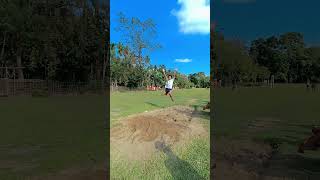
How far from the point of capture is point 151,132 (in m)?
8.94

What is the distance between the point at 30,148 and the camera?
882 centimetres

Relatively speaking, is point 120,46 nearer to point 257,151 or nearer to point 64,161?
point 64,161

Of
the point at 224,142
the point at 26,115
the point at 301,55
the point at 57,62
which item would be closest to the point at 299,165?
the point at 224,142

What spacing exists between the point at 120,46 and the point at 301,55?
8.21 metres

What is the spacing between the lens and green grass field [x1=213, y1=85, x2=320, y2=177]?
311 inches

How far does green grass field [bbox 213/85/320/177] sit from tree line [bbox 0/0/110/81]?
12113 mm

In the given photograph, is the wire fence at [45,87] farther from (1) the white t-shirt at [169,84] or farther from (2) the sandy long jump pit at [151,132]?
(2) the sandy long jump pit at [151,132]

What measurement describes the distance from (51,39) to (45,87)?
3.69 metres

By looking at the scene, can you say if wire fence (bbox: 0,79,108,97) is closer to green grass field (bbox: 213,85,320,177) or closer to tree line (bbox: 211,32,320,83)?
green grass field (bbox: 213,85,320,177)

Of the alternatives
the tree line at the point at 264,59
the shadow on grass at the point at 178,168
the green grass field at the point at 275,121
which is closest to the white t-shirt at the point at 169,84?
the tree line at the point at 264,59

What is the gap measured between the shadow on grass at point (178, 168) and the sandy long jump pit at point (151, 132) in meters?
0.40

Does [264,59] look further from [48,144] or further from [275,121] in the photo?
[48,144]

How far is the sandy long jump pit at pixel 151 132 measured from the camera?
25.3 ft

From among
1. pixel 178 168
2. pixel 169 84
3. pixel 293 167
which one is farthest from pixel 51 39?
pixel 293 167
